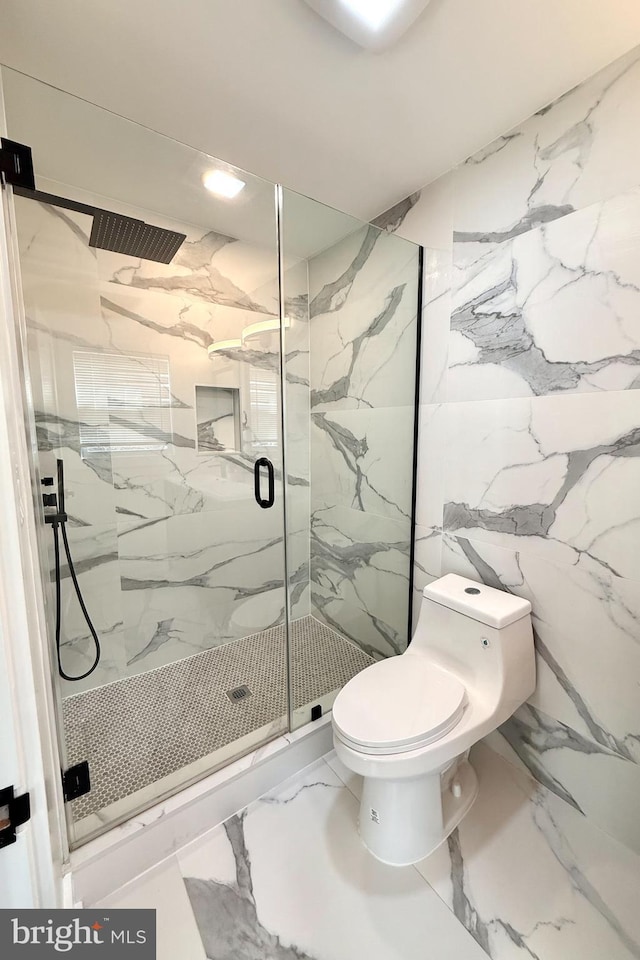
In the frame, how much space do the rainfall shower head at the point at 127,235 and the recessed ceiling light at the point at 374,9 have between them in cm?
116

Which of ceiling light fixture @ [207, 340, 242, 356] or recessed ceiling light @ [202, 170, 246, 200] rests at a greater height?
recessed ceiling light @ [202, 170, 246, 200]

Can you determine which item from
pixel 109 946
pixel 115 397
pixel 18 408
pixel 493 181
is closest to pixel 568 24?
pixel 493 181

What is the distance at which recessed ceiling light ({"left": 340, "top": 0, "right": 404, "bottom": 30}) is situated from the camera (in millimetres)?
912

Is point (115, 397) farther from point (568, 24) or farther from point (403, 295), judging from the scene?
point (568, 24)

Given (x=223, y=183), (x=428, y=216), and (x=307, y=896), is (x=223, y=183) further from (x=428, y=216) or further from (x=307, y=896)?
(x=307, y=896)

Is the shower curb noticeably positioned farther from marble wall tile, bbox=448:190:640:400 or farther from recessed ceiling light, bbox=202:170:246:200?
recessed ceiling light, bbox=202:170:246:200

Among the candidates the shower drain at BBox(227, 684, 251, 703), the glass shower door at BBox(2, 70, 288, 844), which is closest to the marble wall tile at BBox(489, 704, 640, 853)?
the glass shower door at BBox(2, 70, 288, 844)

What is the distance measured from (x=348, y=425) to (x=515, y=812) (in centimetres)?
171

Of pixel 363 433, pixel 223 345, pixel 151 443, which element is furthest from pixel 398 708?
pixel 223 345

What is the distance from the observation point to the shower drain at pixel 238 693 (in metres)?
1.78

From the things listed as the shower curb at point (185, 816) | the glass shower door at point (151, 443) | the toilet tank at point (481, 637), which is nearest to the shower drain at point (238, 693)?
the glass shower door at point (151, 443)

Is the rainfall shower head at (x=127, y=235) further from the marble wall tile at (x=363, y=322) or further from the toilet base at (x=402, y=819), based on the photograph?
the toilet base at (x=402, y=819)

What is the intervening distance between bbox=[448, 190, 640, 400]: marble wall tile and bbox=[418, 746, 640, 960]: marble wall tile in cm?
145

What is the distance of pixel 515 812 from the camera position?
1.35 meters
